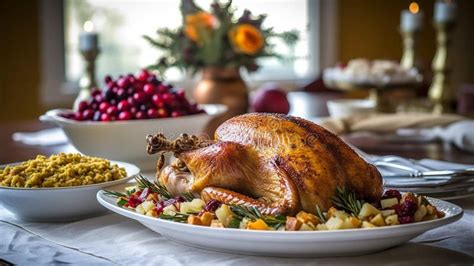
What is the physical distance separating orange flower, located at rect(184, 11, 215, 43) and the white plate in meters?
1.55

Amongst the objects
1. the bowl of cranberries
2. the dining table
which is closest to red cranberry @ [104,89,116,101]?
the bowl of cranberries

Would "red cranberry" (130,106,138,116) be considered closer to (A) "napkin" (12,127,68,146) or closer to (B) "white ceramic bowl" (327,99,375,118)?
(A) "napkin" (12,127,68,146)

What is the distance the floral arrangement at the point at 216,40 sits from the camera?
8.07 feet

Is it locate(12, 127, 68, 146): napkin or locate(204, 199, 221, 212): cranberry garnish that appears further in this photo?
locate(12, 127, 68, 146): napkin

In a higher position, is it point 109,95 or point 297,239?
point 109,95

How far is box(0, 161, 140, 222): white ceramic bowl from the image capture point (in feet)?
3.74

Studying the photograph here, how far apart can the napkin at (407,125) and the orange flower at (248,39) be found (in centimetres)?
37

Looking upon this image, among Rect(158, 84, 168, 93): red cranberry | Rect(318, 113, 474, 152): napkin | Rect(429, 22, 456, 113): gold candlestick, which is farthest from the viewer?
Rect(429, 22, 456, 113): gold candlestick

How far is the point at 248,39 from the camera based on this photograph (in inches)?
94.0

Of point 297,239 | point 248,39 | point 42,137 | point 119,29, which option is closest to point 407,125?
point 248,39

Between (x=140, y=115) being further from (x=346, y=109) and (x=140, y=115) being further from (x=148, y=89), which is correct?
(x=346, y=109)

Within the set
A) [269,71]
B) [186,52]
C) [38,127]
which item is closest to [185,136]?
[186,52]

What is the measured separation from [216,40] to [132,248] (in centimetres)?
151

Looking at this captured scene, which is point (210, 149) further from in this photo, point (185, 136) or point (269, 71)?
point (269, 71)
